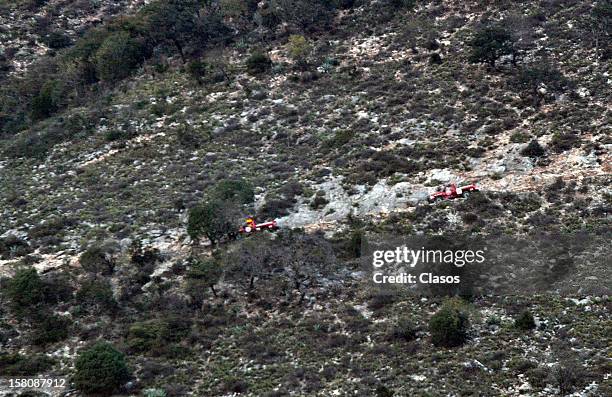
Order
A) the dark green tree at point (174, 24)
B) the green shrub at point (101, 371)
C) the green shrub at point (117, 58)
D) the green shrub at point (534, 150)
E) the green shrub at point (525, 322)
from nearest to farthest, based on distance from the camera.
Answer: the green shrub at point (101, 371) → the green shrub at point (525, 322) → the green shrub at point (534, 150) → the green shrub at point (117, 58) → the dark green tree at point (174, 24)

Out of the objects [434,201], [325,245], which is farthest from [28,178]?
[434,201]

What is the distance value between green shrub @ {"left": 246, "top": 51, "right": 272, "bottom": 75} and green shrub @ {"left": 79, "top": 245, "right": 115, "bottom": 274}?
85.3ft

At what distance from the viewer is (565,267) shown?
4238 centimetres

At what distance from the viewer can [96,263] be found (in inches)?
1857

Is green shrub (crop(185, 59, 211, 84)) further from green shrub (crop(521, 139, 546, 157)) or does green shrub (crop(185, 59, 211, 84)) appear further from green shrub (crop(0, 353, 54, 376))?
green shrub (crop(0, 353, 54, 376))

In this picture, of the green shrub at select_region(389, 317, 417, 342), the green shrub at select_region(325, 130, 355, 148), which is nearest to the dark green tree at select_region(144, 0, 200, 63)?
the green shrub at select_region(325, 130, 355, 148)

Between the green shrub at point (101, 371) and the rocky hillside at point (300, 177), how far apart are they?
0.94 feet

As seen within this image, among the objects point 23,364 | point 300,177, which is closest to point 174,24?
point 300,177

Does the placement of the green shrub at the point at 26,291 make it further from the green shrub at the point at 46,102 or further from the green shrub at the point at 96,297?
the green shrub at the point at 46,102

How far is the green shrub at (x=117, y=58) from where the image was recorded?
238 ft

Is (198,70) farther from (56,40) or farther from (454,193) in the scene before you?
(454,193)

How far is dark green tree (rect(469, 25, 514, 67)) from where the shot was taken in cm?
6097

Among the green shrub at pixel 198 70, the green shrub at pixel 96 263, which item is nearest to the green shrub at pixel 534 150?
the green shrub at pixel 96 263

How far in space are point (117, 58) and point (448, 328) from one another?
1803 inches
